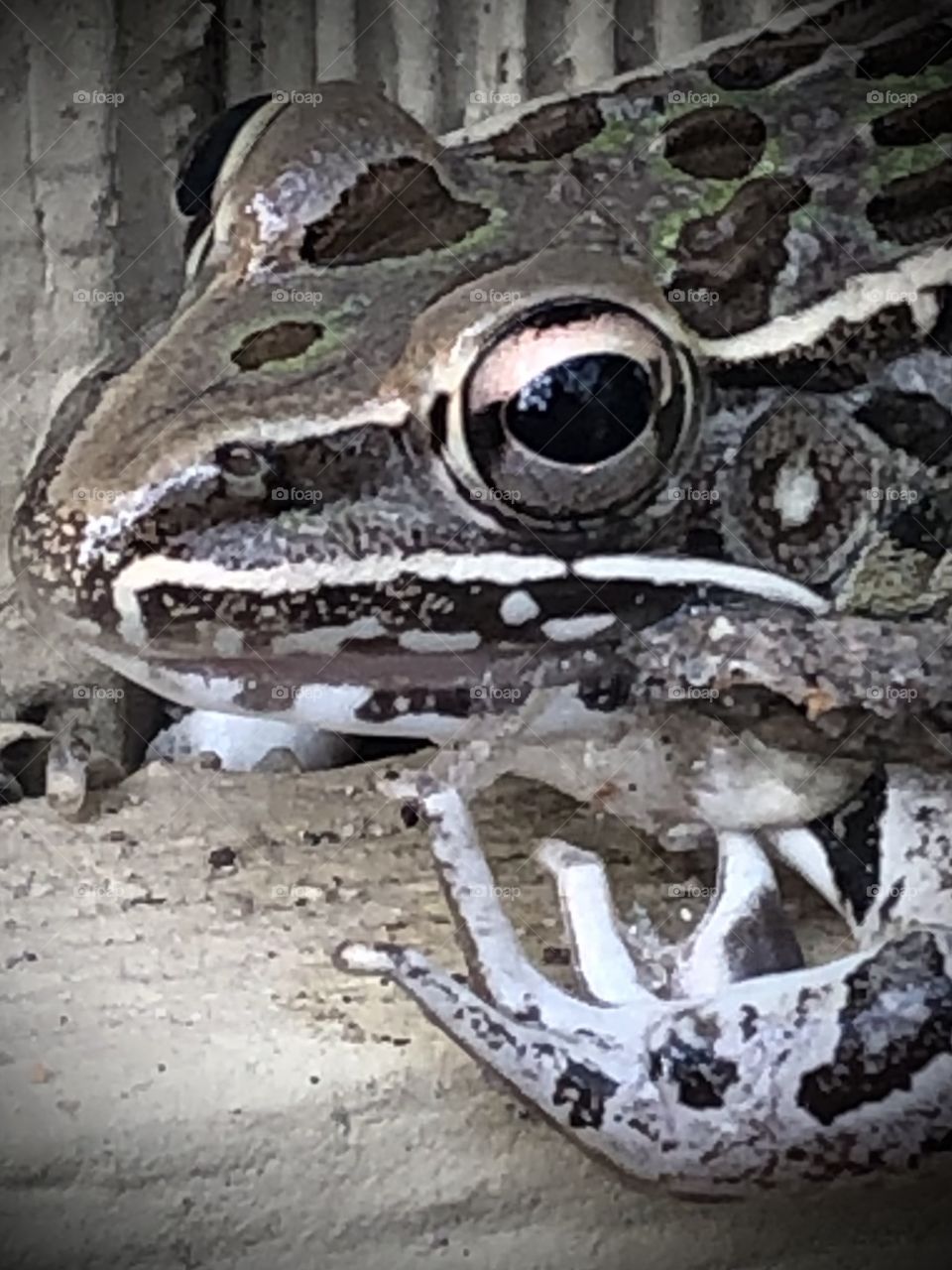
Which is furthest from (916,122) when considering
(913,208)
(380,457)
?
(380,457)

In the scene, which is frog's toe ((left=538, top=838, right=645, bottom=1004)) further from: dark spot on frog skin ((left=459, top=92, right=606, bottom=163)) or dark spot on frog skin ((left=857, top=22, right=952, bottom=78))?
dark spot on frog skin ((left=857, top=22, right=952, bottom=78))

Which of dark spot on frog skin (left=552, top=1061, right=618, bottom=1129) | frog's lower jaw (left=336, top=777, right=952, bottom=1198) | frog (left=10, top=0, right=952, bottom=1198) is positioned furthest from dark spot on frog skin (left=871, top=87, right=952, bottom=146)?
dark spot on frog skin (left=552, top=1061, right=618, bottom=1129)

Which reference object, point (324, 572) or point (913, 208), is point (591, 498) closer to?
point (324, 572)

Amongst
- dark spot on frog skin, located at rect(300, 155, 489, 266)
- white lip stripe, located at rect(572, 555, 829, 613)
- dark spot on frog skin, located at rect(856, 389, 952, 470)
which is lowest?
white lip stripe, located at rect(572, 555, 829, 613)

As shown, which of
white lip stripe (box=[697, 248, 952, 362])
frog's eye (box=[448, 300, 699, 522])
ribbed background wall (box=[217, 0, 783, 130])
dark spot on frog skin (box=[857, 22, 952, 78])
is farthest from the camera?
ribbed background wall (box=[217, 0, 783, 130])

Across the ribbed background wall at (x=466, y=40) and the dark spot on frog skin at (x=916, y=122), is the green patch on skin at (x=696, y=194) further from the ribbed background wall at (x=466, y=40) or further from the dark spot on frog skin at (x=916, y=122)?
the ribbed background wall at (x=466, y=40)

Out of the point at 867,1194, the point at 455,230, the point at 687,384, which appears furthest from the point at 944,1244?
the point at 455,230

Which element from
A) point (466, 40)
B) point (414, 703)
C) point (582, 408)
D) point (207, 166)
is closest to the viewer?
point (582, 408)
